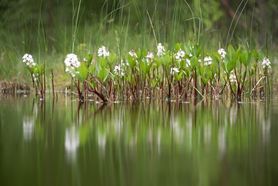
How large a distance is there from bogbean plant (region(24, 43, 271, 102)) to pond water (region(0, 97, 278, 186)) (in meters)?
1.45

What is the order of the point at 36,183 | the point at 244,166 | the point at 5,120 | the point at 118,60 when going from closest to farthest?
the point at 36,183, the point at 244,166, the point at 5,120, the point at 118,60

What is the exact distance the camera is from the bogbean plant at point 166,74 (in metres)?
8.34

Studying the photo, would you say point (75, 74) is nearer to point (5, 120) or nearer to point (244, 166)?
point (5, 120)


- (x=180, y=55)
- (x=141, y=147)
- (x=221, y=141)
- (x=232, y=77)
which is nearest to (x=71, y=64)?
(x=180, y=55)

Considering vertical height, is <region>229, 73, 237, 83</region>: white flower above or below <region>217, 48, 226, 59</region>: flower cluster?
below

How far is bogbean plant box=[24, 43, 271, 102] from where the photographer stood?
8.34 m

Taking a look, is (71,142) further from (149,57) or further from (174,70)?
(149,57)

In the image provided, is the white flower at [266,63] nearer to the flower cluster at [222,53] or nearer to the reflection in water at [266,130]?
the flower cluster at [222,53]

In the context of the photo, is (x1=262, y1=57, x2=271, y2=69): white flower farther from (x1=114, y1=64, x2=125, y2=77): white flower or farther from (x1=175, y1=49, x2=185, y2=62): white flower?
(x1=114, y1=64, x2=125, y2=77): white flower

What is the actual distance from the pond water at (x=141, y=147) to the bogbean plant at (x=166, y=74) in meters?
1.45

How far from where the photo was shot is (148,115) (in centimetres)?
627

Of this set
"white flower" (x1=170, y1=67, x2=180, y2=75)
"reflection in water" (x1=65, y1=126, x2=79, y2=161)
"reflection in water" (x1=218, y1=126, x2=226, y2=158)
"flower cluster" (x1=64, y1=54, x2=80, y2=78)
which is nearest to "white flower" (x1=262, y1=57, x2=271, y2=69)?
"white flower" (x1=170, y1=67, x2=180, y2=75)

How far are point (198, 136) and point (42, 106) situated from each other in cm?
379

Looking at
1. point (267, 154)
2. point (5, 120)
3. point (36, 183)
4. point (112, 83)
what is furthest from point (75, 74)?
point (36, 183)
